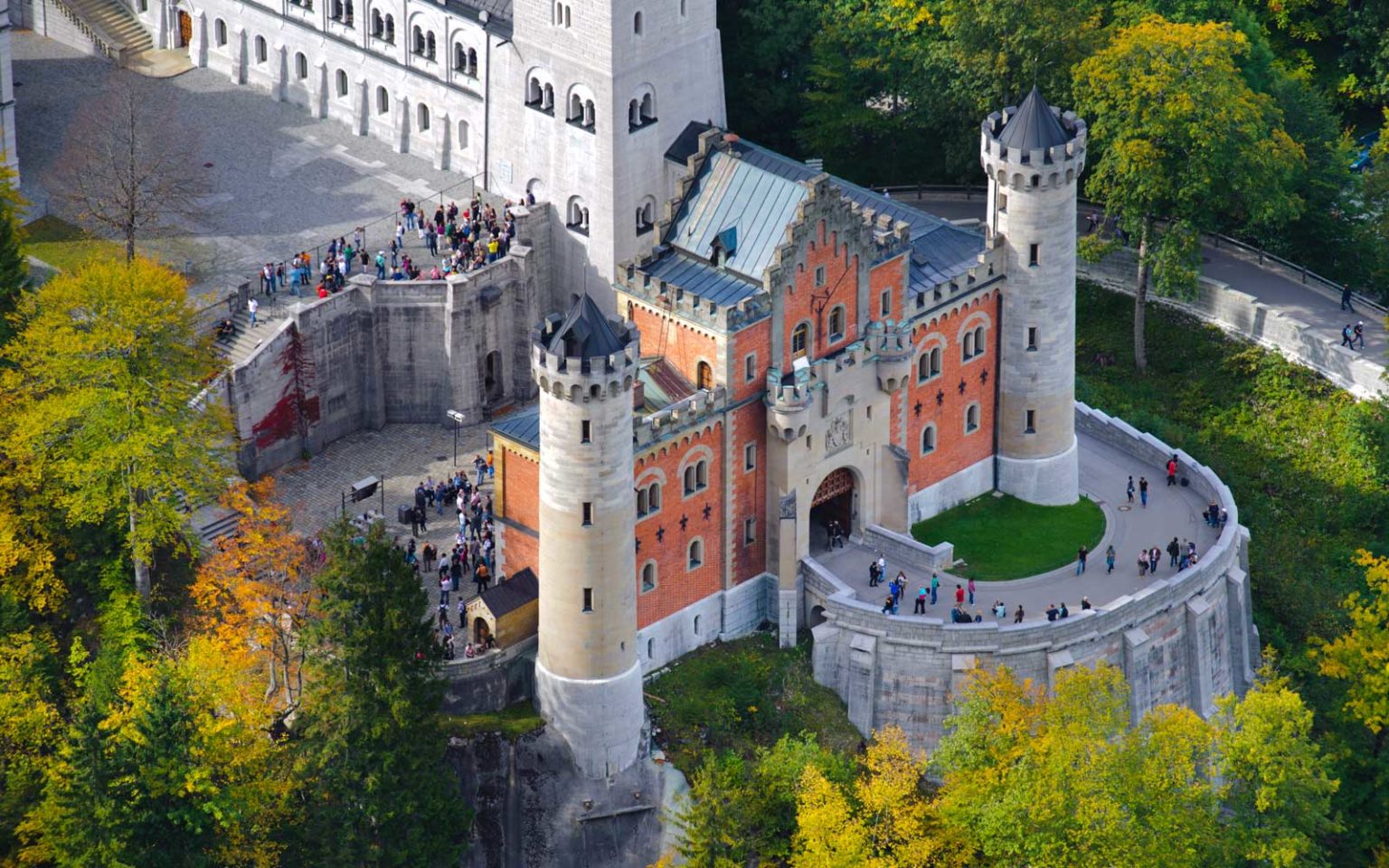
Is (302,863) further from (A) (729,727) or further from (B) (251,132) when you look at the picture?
Result: (B) (251,132)

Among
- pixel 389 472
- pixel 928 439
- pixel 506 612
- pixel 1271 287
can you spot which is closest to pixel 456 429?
pixel 389 472

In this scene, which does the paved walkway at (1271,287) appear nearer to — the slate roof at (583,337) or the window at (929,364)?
the window at (929,364)

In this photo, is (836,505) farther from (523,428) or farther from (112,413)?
(112,413)

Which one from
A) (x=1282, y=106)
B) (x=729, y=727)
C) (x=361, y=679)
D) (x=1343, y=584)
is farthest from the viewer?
(x=1282, y=106)

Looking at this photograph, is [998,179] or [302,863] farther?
[998,179]

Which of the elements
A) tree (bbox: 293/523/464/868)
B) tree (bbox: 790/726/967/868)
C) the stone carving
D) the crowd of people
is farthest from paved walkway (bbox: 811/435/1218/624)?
tree (bbox: 293/523/464/868)

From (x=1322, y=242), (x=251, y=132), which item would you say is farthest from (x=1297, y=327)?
(x=251, y=132)

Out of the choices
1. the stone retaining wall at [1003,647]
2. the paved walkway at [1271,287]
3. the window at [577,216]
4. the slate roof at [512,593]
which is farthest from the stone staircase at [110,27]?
the stone retaining wall at [1003,647]
